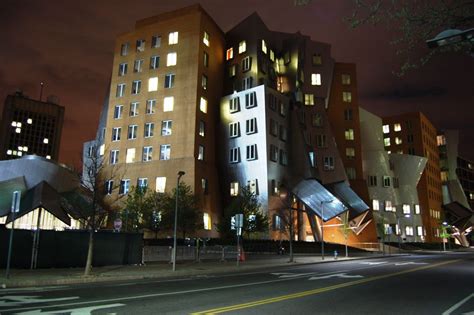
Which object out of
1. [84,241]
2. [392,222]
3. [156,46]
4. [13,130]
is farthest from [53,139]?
[84,241]

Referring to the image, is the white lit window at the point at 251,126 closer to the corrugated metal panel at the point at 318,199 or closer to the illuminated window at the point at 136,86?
the corrugated metal panel at the point at 318,199

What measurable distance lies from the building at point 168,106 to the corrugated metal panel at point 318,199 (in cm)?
1265

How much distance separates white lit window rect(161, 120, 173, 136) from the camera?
196ft

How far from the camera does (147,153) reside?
2375 inches

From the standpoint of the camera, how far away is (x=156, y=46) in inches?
2549

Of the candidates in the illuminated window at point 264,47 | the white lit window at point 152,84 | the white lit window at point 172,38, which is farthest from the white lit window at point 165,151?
the illuminated window at point 264,47

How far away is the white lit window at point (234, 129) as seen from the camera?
6293cm

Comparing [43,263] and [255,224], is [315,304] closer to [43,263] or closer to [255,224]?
[43,263]

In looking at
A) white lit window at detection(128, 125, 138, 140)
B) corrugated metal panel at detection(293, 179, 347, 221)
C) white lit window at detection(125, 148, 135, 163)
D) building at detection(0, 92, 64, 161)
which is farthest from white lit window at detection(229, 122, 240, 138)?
building at detection(0, 92, 64, 161)

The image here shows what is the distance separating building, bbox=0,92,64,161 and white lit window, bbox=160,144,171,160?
310 feet

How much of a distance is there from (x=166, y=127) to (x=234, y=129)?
34.0ft

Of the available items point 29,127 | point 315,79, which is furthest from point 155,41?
point 29,127

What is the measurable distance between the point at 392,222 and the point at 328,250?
40.9 meters

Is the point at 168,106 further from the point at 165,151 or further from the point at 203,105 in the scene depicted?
the point at 165,151
